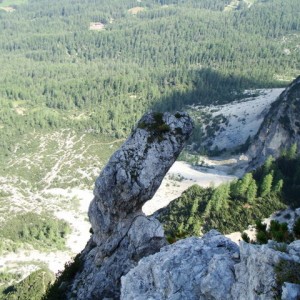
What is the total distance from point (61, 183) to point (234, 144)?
6516 centimetres

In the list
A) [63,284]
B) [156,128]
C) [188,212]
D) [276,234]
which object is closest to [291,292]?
[276,234]

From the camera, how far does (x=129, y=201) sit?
30.1m

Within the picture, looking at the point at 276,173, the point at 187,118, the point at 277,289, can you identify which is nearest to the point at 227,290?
the point at 277,289

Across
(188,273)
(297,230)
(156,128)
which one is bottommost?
(188,273)

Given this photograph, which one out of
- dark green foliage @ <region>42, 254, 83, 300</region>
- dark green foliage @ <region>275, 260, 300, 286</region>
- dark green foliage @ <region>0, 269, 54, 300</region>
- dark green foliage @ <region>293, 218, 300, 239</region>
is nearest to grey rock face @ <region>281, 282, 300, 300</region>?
dark green foliage @ <region>275, 260, 300, 286</region>

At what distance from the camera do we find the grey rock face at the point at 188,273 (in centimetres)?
1759

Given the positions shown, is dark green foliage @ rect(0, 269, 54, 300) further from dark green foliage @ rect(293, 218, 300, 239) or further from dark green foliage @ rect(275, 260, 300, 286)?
dark green foliage @ rect(275, 260, 300, 286)

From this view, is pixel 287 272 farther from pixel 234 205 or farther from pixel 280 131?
pixel 280 131

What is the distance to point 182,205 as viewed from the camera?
263 ft

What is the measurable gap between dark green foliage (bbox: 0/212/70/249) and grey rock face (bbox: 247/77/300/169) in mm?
61684

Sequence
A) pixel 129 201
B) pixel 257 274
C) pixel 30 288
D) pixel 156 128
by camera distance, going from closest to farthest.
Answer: pixel 257 274
pixel 129 201
pixel 156 128
pixel 30 288

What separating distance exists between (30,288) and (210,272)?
59615 millimetres

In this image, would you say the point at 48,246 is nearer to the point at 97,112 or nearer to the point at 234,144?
the point at 234,144

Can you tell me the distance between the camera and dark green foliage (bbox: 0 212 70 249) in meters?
96.1
